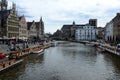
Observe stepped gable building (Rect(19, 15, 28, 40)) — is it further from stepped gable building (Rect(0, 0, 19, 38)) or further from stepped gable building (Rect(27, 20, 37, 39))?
stepped gable building (Rect(27, 20, 37, 39))

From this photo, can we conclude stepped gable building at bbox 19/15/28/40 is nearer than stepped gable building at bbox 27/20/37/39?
Yes

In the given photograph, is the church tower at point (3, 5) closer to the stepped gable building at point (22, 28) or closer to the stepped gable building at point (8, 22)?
the stepped gable building at point (8, 22)

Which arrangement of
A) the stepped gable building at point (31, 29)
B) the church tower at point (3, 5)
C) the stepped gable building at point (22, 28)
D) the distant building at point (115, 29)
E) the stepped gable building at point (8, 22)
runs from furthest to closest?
the stepped gable building at point (31, 29)
the stepped gable building at point (22, 28)
the distant building at point (115, 29)
the church tower at point (3, 5)
the stepped gable building at point (8, 22)

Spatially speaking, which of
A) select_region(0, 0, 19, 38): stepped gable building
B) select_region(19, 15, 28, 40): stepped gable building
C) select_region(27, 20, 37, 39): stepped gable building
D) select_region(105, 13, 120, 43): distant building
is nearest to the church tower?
select_region(0, 0, 19, 38): stepped gable building

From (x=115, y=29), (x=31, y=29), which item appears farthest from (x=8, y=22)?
(x=115, y=29)

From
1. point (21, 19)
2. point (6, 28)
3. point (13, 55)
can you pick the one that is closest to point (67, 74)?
point (13, 55)

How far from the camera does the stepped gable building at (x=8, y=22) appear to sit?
293ft

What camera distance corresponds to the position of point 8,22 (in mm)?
92188

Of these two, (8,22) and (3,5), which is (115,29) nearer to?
(8,22)

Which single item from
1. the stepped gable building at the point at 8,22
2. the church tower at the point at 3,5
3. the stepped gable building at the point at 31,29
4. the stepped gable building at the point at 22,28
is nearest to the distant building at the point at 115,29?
the stepped gable building at the point at 22,28

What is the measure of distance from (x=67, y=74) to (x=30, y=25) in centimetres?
10550

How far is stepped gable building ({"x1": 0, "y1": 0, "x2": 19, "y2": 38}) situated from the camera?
3511 inches

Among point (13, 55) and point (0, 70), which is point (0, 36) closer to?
point (13, 55)

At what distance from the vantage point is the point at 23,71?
37531 millimetres
